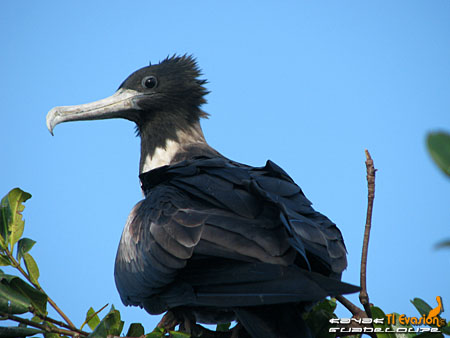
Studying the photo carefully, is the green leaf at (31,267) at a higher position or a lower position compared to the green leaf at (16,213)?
lower

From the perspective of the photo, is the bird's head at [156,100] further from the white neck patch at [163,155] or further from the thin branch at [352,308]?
the thin branch at [352,308]

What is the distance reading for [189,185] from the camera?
3.62 meters

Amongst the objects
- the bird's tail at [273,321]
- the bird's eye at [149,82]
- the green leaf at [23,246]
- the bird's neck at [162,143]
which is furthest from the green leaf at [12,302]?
the bird's eye at [149,82]

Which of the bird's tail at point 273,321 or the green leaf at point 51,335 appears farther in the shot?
the green leaf at point 51,335

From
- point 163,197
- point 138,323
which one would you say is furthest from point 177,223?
point 138,323

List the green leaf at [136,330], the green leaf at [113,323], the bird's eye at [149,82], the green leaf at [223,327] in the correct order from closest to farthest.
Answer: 1. the green leaf at [113,323]
2. the green leaf at [136,330]
3. the green leaf at [223,327]
4. the bird's eye at [149,82]

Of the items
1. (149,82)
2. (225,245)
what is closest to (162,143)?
(149,82)

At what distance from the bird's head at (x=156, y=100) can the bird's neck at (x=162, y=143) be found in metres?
0.05

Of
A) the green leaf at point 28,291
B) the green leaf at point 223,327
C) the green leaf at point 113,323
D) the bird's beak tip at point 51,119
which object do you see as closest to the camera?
the green leaf at point 28,291

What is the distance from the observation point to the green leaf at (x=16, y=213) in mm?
3553

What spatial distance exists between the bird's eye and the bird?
1.48 m

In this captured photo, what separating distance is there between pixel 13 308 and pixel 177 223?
38.3 inches

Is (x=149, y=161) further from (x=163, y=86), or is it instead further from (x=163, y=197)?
(x=163, y=197)

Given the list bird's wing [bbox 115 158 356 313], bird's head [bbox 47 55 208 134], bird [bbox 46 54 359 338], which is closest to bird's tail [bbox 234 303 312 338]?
bird [bbox 46 54 359 338]
